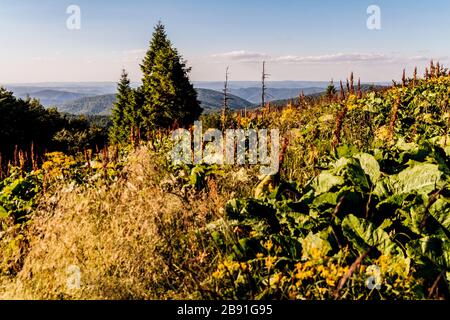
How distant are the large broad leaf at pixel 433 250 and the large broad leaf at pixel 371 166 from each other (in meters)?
0.77

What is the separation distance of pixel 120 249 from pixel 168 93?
39653 mm

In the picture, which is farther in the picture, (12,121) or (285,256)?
(12,121)

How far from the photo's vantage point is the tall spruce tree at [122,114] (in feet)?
145

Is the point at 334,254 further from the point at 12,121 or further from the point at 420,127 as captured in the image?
the point at 12,121

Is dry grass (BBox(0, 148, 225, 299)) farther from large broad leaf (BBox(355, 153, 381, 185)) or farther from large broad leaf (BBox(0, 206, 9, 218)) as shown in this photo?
large broad leaf (BBox(355, 153, 381, 185))

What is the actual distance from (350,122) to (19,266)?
5.60m

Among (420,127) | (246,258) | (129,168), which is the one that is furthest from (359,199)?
(420,127)

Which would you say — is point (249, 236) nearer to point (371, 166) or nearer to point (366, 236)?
point (366, 236)

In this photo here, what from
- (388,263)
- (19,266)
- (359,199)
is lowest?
(19,266)

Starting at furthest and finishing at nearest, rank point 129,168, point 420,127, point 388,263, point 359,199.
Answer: point 420,127 < point 129,168 < point 359,199 < point 388,263

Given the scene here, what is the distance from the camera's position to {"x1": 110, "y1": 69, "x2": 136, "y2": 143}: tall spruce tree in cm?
4413

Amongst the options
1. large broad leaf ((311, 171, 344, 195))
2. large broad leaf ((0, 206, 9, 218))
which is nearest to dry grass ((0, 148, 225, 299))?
large broad leaf ((0, 206, 9, 218))

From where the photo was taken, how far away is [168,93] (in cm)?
4159

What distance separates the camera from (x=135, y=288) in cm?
270
